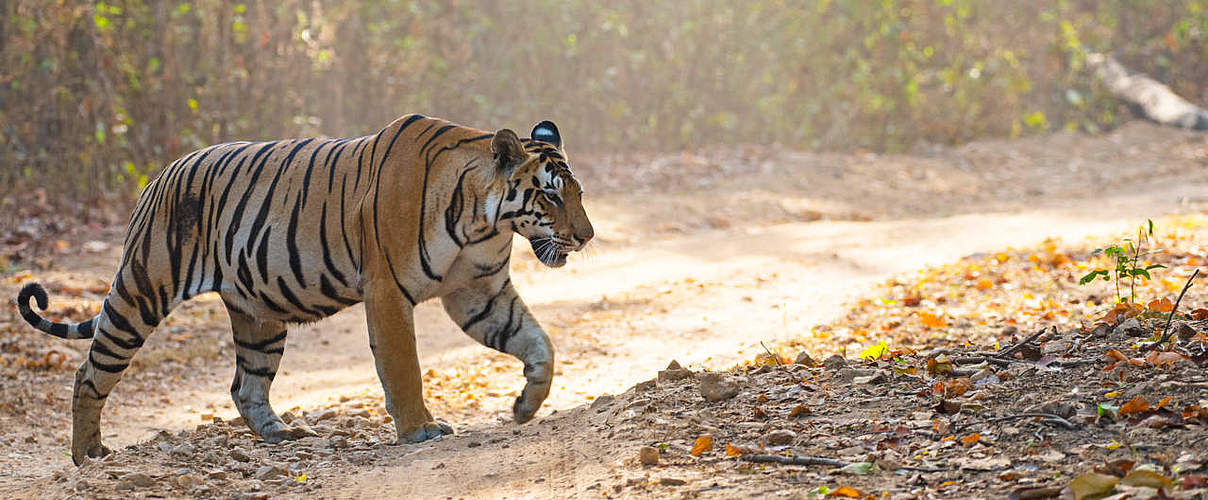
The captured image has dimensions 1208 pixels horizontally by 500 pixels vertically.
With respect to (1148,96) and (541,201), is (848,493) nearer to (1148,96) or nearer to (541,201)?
(541,201)

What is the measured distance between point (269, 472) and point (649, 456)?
5.05 ft

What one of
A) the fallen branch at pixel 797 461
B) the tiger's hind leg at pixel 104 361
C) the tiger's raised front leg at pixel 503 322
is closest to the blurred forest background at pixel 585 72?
the tiger's hind leg at pixel 104 361

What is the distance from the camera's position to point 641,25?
16.6 meters

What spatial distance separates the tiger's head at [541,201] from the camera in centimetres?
505

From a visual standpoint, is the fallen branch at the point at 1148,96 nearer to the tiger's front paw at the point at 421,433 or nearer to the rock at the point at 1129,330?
the rock at the point at 1129,330

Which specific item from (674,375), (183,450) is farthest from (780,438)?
(183,450)

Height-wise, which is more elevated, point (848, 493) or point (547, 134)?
point (547, 134)

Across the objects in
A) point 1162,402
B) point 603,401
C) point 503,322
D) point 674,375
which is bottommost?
point 603,401

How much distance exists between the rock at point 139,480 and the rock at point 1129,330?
3714mm

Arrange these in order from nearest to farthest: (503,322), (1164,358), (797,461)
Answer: (797,461) → (1164,358) → (503,322)

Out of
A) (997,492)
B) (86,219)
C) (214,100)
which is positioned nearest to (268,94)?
(214,100)

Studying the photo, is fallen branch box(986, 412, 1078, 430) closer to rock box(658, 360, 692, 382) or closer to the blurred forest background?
rock box(658, 360, 692, 382)

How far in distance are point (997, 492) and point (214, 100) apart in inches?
427

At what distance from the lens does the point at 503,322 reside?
541 cm
